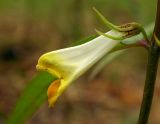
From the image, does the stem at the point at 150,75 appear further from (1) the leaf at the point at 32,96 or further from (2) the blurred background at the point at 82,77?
(2) the blurred background at the point at 82,77

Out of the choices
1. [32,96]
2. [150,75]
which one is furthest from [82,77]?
[150,75]

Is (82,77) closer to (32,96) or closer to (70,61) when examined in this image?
(32,96)

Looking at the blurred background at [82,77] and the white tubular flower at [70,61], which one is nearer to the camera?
the white tubular flower at [70,61]

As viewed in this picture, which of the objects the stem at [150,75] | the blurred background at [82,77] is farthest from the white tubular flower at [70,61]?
the blurred background at [82,77]

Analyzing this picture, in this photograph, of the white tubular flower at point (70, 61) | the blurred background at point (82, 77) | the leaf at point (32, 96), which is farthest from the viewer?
the blurred background at point (82, 77)

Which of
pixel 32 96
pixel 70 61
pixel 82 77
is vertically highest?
pixel 70 61

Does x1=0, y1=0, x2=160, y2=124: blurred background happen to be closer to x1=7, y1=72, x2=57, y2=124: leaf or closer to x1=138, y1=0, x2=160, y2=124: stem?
x1=7, y1=72, x2=57, y2=124: leaf
